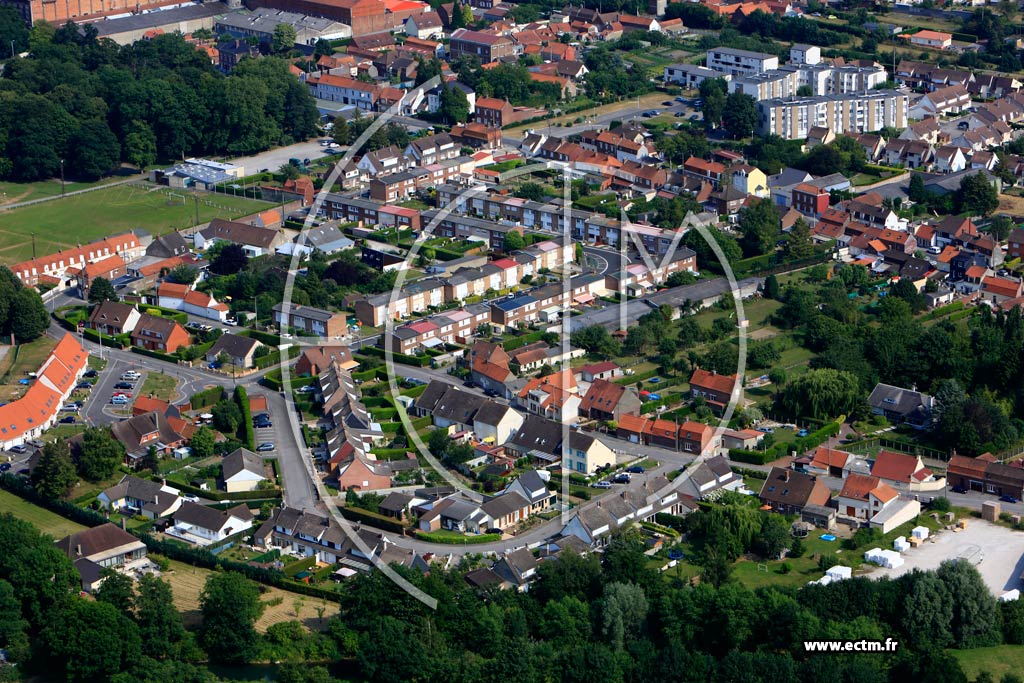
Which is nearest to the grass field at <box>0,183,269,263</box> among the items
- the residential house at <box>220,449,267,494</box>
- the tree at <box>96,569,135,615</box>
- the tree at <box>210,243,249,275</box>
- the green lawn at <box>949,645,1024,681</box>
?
the tree at <box>210,243,249,275</box>

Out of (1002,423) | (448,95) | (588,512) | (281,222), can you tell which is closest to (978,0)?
(448,95)

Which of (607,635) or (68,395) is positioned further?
(68,395)

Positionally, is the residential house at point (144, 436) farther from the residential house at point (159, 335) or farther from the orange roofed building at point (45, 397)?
the residential house at point (159, 335)

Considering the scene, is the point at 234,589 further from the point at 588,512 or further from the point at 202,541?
the point at 588,512

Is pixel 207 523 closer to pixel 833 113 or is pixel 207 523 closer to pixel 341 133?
pixel 341 133

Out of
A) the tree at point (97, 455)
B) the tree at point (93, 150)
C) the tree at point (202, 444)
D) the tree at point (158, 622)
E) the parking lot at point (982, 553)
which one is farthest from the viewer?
the tree at point (93, 150)

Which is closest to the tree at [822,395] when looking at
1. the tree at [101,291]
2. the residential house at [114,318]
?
the residential house at [114,318]

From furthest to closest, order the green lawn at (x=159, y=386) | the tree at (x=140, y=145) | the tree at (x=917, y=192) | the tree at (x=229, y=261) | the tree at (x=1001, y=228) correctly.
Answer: the tree at (x=140, y=145)
the tree at (x=917, y=192)
the tree at (x=1001, y=228)
the tree at (x=229, y=261)
the green lawn at (x=159, y=386)

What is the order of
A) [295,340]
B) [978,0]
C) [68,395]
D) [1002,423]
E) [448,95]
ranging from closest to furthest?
[1002,423]
[68,395]
[295,340]
[448,95]
[978,0]
